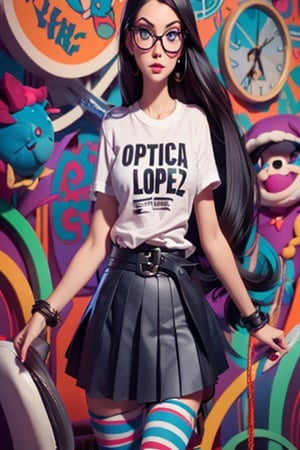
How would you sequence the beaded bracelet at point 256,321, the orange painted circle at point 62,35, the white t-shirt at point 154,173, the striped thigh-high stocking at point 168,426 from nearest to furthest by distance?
the striped thigh-high stocking at point 168,426, the white t-shirt at point 154,173, the beaded bracelet at point 256,321, the orange painted circle at point 62,35

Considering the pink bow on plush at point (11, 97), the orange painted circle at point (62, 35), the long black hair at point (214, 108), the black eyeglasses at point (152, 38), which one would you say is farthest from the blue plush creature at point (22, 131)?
the black eyeglasses at point (152, 38)

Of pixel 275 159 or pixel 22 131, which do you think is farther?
pixel 275 159

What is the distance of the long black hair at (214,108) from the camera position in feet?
5.14

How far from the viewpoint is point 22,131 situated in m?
1.63

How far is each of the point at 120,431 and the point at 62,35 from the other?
109 cm

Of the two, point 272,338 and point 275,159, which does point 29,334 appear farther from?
point 275,159

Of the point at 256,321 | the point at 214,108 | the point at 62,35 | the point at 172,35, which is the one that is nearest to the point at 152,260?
the point at 256,321

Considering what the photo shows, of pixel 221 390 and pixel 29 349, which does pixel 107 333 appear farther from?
pixel 221 390

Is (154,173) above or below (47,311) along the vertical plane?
above

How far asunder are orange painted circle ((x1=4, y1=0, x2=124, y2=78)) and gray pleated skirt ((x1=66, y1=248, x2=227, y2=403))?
635 mm

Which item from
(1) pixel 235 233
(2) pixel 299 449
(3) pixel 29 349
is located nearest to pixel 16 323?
(3) pixel 29 349

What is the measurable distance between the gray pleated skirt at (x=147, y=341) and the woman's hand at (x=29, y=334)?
12cm

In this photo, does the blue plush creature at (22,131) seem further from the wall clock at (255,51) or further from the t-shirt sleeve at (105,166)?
the wall clock at (255,51)

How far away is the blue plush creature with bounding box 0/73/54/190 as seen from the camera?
63.9 inches
